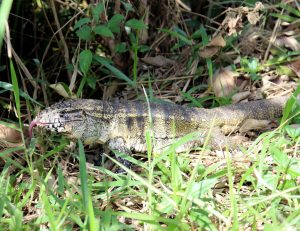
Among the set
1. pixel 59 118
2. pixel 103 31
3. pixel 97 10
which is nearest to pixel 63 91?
pixel 59 118

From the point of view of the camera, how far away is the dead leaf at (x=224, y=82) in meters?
5.16

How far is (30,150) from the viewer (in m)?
3.73

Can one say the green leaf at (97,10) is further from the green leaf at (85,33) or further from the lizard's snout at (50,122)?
the lizard's snout at (50,122)

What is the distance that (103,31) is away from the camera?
4.68m

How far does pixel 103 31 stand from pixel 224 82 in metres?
1.41

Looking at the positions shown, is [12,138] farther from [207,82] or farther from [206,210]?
[207,82]

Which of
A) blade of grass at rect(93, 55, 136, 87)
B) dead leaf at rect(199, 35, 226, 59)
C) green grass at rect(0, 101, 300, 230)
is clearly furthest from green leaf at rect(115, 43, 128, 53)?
green grass at rect(0, 101, 300, 230)

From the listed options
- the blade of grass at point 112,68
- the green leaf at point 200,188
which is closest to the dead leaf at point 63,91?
the blade of grass at point 112,68

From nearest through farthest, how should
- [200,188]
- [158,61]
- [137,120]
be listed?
[200,188] → [137,120] → [158,61]

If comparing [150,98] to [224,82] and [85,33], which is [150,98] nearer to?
[224,82]

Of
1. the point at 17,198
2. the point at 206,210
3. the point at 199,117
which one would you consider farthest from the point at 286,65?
the point at 17,198

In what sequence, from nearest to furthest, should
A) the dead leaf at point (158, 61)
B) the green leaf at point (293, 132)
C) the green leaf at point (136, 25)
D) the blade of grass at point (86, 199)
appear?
the blade of grass at point (86, 199)
the green leaf at point (293, 132)
the green leaf at point (136, 25)
the dead leaf at point (158, 61)

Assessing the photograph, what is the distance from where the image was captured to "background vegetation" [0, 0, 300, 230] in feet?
10.3

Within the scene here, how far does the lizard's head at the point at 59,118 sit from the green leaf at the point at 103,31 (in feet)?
2.57
